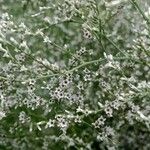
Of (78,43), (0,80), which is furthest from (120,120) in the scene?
(0,80)

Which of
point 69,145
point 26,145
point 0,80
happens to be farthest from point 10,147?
point 0,80

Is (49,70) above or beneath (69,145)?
above

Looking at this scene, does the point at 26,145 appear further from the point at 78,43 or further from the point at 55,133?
the point at 78,43

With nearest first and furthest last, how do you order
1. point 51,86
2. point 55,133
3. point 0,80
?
point 0,80 → point 51,86 → point 55,133

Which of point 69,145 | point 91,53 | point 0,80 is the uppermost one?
point 91,53

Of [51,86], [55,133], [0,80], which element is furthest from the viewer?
[55,133]

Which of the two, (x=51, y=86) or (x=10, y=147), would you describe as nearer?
(x=51, y=86)
